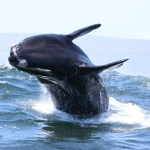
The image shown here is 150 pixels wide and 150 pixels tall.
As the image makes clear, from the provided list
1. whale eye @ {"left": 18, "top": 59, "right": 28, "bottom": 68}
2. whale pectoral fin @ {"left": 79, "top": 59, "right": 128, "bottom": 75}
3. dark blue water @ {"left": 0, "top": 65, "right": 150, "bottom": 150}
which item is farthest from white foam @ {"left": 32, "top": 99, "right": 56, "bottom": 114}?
whale eye @ {"left": 18, "top": 59, "right": 28, "bottom": 68}

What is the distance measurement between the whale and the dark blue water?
0.48 meters

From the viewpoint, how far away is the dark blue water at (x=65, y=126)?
40.6 feet

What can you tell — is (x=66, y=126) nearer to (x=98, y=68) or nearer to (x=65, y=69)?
(x=65, y=69)

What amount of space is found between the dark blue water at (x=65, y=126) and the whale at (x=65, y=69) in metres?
0.48

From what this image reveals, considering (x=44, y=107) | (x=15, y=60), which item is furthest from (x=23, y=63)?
(x=44, y=107)

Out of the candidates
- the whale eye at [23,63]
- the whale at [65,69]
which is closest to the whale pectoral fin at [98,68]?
the whale at [65,69]

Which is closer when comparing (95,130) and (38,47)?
(38,47)

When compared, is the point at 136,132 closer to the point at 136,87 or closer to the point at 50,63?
the point at 50,63

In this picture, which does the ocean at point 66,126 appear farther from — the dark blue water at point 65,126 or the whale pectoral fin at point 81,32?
the whale pectoral fin at point 81,32

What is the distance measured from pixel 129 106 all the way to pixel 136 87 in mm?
7669

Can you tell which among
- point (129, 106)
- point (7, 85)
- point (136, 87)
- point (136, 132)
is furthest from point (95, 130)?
point (136, 87)

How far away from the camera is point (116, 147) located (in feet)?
40.1

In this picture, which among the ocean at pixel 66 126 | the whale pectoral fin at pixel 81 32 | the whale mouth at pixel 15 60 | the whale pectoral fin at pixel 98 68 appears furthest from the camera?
the whale pectoral fin at pixel 81 32

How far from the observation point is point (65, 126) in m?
14.9
